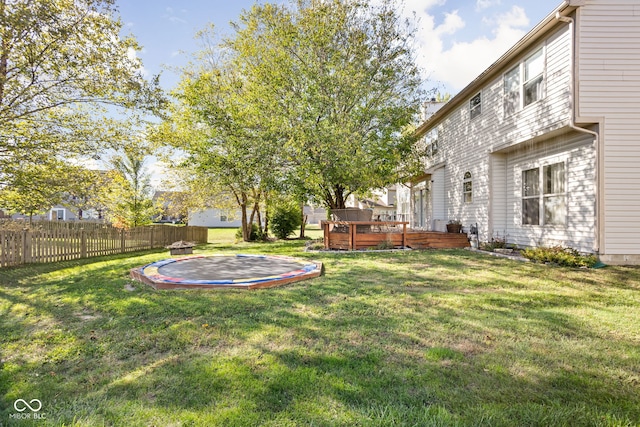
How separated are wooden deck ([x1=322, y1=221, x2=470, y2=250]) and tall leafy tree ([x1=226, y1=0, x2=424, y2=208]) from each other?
1983 millimetres

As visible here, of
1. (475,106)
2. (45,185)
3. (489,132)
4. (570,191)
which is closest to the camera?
(570,191)

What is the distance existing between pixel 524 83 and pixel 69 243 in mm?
14850

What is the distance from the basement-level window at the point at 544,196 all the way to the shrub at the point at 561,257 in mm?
884

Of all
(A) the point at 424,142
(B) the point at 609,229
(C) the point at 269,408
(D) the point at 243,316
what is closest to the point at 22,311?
(D) the point at 243,316

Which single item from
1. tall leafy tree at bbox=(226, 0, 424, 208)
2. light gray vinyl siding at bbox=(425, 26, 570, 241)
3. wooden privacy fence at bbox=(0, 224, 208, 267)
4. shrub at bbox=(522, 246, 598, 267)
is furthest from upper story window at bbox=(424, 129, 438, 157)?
wooden privacy fence at bbox=(0, 224, 208, 267)

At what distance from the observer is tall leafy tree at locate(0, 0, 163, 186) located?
27.8 ft

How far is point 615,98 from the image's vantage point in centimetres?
764

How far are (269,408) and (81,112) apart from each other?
12.2 metres

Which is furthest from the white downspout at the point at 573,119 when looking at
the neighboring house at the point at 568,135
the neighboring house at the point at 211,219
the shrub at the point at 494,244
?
the neighboring house at the point at 211,219

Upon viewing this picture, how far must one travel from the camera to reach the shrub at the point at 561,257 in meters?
7.44

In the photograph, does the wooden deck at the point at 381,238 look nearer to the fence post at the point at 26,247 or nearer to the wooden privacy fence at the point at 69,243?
the wooden privacy fence at the point at 69,243

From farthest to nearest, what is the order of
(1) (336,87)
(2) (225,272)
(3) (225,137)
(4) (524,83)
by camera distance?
1. (3) (225,137)
2. (1) (336,87)
3. (4) (524,83)
4. (2) (225,272)

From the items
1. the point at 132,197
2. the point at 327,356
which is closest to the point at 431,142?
the point at 132,197

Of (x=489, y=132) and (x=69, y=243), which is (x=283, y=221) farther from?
(x=489, y=132)
